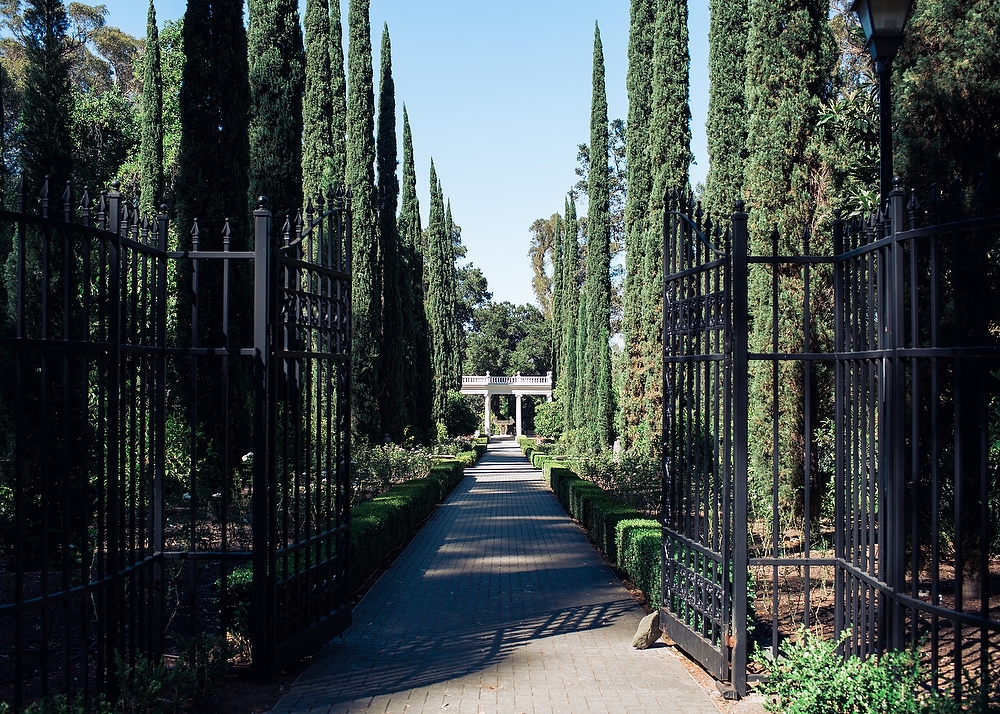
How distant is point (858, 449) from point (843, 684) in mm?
1446

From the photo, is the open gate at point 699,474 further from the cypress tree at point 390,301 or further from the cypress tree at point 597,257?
the cypress tree at point 597,257

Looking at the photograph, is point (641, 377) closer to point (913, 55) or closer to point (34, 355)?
point (913, 55)

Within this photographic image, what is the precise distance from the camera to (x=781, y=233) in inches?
371

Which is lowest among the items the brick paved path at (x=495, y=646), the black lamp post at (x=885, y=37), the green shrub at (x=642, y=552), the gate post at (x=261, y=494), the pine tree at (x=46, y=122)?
the brick paved path at (x=495, y=646)

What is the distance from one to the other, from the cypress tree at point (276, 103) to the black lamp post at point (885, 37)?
9.33 meters

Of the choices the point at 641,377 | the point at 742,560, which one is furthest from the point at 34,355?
the point at 641,377

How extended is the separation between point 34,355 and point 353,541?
4478 mm

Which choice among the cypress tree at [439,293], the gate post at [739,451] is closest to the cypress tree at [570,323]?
the cypress tree at [439,293]

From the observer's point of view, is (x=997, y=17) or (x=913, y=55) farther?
(x=913, y=55)

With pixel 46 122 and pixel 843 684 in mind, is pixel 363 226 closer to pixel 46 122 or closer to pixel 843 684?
pixel 46 122

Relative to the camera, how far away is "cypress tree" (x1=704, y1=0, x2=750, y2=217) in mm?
13062

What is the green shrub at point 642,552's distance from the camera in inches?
298

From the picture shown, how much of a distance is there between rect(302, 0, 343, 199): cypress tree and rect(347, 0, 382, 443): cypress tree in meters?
2.11

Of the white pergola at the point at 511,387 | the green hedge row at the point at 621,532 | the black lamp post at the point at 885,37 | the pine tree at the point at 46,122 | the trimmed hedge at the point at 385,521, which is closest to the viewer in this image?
the black lamp post at the point at 885,37
